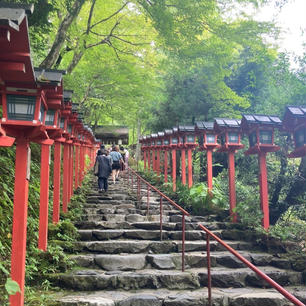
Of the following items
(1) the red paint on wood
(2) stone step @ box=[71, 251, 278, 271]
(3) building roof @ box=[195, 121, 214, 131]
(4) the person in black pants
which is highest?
(3) building roof @ box=[195, 121, 214, 131]

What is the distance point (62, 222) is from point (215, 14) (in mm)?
7021

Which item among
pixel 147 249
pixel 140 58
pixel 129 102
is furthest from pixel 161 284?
pixel 129 102

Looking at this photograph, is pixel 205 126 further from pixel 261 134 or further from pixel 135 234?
pixel 135 234

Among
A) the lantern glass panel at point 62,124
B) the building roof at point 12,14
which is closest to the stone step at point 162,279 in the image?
the lantern glass panel at point 62,124

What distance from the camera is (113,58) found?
12.3m

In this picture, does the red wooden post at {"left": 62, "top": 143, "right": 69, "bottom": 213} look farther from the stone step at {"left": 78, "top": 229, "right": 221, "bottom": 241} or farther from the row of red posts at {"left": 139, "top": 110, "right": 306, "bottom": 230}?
the row of red posts at {"left": 139, "top": 110, "right": 306, "bottom": 230}

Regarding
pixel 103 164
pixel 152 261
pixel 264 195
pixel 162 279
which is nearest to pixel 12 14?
pixel 162 279

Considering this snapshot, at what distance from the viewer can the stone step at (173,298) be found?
13.7 feet

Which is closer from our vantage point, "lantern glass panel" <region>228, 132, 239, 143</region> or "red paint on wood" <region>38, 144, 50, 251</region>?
"red paint on wood" <region>38, 144, 50, 251</region>

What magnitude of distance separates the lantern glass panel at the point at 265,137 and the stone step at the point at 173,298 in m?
3.46

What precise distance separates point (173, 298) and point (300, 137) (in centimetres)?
419

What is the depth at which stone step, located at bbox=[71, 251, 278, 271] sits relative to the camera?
5426 mm

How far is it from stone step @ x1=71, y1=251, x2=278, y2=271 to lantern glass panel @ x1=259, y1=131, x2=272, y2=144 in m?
2.69

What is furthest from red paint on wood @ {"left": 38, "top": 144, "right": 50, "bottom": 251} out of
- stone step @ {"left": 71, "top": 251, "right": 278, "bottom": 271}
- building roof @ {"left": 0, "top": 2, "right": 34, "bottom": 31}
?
building roof @ {"left": 0, "top": 2, "right": 34, "bottom": 31}
